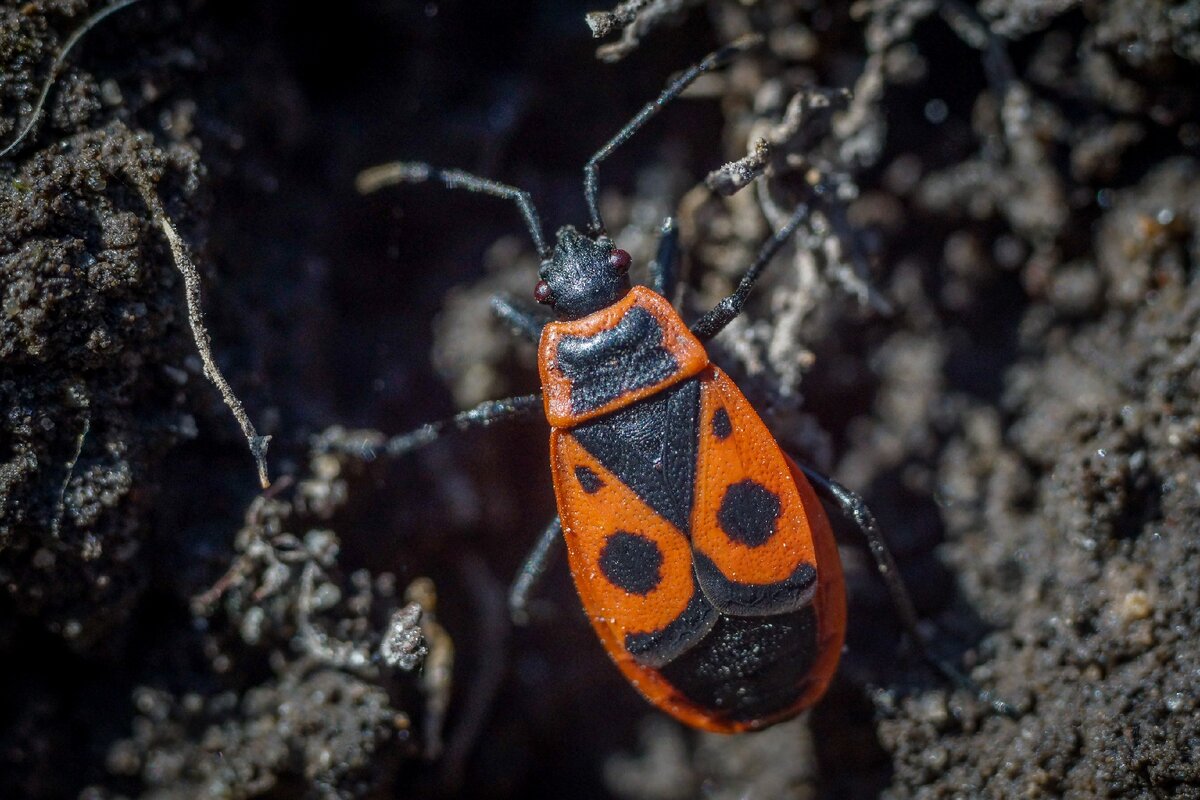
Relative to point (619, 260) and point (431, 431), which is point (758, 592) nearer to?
point (619, 260)

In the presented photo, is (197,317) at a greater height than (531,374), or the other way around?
(197,317)

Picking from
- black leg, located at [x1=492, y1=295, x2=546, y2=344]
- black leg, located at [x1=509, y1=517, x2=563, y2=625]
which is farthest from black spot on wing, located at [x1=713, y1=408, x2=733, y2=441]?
black leg, located at [x1=492, y1=295, x2=546, y2=344]

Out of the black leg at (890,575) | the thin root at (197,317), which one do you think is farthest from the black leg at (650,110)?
the thin root at (197,317)

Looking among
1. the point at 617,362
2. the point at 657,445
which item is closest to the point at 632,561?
the point at 657,445

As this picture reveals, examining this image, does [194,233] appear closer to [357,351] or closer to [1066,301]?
[357,351]

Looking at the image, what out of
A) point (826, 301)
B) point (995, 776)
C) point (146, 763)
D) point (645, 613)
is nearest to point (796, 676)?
point (645, 613)
